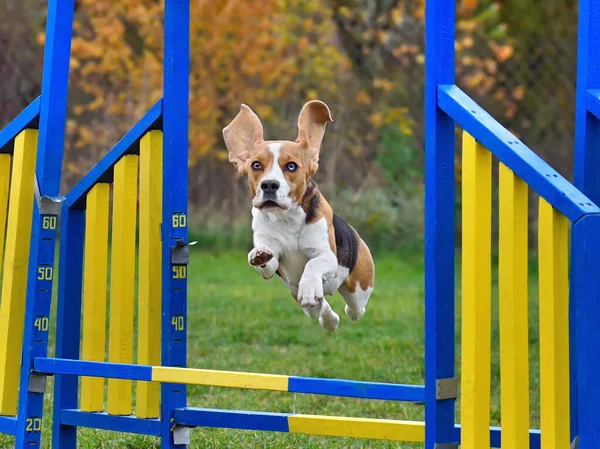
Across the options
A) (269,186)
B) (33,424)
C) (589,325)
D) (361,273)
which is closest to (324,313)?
(361,273)

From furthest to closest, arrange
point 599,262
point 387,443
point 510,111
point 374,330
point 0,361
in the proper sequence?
point 510,111 < point 374,330 < point 387,443 < point 0,361 < point 599,262

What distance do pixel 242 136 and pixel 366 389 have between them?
1.07m

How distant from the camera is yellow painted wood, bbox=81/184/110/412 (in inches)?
179

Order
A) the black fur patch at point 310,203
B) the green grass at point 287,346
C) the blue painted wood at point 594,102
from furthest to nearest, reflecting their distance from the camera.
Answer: the green grass at point 287,346 → the black fur patch at point 310,203 → the blue painted wood at point 594,102

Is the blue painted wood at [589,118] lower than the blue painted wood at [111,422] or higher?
higher

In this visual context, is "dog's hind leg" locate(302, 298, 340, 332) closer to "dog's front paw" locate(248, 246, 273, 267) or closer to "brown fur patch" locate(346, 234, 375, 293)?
"brown fur patch" locate(346, 234, 375, 293)

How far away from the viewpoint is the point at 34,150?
15.0ft

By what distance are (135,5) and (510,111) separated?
5.06m

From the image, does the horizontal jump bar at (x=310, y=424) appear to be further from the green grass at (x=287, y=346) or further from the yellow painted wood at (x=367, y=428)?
the green grass at (x=287, y=346)

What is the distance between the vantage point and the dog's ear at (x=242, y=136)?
12.3ft

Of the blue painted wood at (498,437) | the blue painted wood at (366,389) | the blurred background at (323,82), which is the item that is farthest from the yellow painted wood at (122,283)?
the blurred background at (323,82)

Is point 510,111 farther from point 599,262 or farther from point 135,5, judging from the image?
point 599,262

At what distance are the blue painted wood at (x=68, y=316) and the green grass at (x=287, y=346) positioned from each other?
1.15ft

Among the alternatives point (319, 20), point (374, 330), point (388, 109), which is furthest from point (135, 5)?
point (374, 330)
